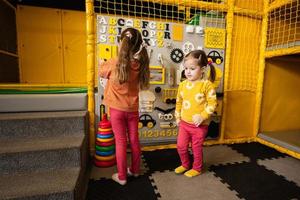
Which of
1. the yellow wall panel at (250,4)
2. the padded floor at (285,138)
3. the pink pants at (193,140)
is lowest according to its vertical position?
the padded floor at (285,138)

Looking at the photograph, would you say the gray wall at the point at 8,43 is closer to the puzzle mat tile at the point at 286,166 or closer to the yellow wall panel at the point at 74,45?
the yellow wall panel at the point at 74,45

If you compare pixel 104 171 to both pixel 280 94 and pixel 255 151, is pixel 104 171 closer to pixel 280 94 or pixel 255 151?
pixel 255 151

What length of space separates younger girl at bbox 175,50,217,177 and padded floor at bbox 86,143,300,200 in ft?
0.48

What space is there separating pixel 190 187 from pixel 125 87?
2.82 ft

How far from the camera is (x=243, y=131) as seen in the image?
2303 millimetres

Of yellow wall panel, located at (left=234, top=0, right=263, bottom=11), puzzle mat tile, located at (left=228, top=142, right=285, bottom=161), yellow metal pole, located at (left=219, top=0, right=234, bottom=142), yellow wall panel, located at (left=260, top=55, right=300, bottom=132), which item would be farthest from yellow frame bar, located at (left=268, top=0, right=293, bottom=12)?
puzzle mat tile, located at (left=228, top=142, right=285, bottom=161)

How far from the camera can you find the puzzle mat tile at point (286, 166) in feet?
5.03

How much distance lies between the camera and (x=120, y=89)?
53.5 inches

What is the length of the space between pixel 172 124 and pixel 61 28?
2547 mm

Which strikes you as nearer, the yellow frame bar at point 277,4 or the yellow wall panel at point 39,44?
the yellow frame bar at point 277,4

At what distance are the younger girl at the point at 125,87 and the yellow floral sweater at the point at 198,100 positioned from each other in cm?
36

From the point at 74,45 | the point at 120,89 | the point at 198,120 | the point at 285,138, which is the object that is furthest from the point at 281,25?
the point at 74,45

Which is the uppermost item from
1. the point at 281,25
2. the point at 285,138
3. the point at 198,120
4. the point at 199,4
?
the point at 199,4

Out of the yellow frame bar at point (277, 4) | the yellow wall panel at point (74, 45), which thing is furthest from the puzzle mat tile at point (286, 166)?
the yellow wall panel at point (74, 45)
